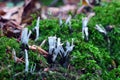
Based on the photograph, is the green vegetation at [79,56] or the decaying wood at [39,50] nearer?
the green vegetation at [79,56]

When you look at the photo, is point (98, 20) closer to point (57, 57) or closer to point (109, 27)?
point (109, 27)

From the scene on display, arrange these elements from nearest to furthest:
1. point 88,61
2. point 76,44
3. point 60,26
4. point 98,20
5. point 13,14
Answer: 1. point 88,61
2. point 76,44
3. point 60,26
4. point 98,20
5. point 13,14

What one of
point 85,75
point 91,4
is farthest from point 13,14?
point 85,75

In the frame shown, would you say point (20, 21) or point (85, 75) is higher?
point (20, 21)

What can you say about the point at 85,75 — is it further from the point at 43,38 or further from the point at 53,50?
the point at 43,38

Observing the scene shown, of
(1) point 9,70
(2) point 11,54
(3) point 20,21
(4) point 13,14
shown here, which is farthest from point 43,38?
(4) point 13,14

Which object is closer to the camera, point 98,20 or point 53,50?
point 53,50

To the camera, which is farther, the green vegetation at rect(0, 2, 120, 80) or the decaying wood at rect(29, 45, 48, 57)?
Answer: the decaying wood at rect(29, 45, 48, 57)

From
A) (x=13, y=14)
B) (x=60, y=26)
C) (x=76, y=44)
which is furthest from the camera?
(x=13, y=14)
